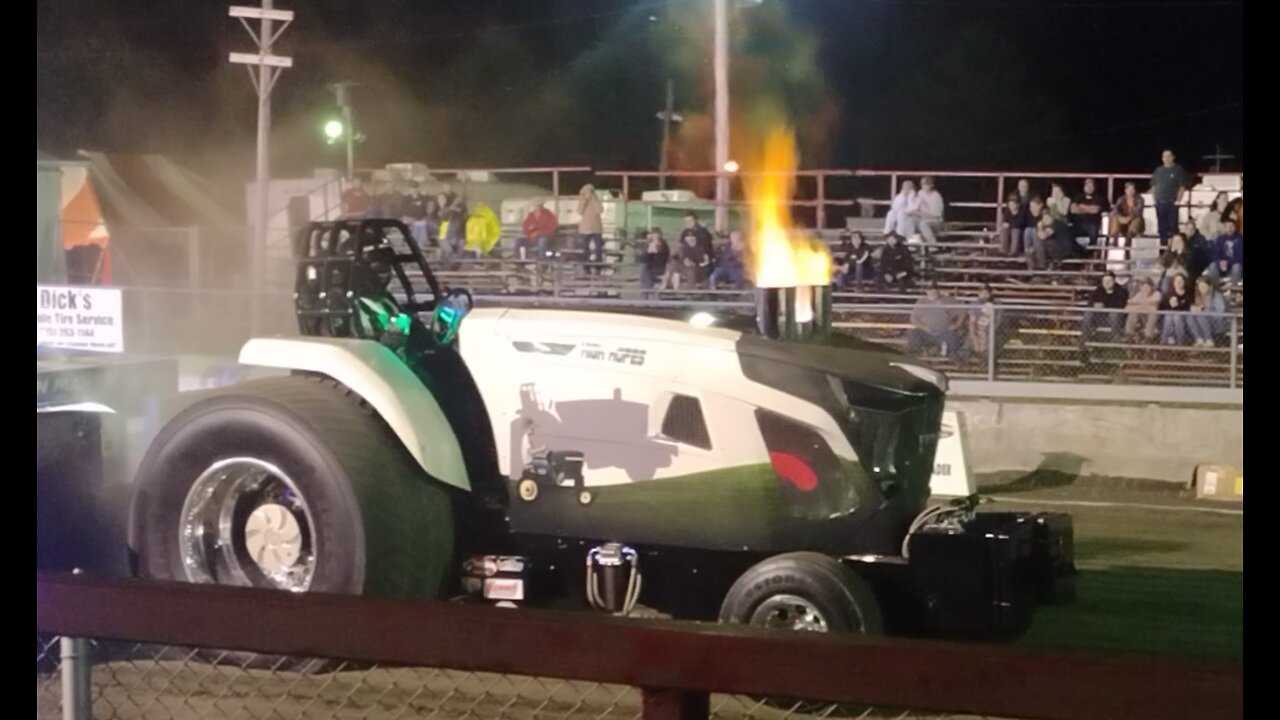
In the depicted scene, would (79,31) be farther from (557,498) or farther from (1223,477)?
(557,498)

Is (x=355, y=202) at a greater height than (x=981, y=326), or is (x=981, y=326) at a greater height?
(x=355, y=202)

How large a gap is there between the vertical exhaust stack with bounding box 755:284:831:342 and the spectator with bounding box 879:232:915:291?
36.5 ft

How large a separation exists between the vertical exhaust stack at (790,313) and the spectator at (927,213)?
12.3 meters

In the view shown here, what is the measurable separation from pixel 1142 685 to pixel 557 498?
4.47 m

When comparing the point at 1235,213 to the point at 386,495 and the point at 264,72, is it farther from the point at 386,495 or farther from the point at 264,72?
the point at 264,72

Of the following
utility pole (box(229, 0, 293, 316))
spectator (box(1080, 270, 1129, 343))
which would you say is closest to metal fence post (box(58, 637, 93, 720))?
spectator (box(1080, 270, 1129, 343))

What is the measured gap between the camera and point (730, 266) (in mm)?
18016

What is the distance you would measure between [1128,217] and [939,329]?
14.0 feet

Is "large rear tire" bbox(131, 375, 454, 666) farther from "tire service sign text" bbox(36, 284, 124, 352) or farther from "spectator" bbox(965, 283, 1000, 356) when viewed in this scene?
"tire service sign text" bbox(36, 284, 124, 352)

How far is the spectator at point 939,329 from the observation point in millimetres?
15156

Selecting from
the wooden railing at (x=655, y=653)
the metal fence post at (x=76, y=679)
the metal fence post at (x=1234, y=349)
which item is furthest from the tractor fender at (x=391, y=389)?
the metal fence post at (x=1234, y=349)

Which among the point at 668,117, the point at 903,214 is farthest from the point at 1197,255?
the point at 668,117
